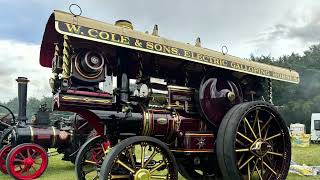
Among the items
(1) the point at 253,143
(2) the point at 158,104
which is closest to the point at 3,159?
(2) the point at 158,104

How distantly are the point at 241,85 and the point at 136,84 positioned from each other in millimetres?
2075

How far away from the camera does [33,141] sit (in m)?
10.3

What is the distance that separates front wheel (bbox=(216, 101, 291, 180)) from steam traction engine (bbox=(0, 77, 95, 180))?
4.39m

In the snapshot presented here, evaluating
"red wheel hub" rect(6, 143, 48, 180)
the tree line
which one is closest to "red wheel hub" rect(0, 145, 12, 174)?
"red wheel hub" rect(6, 143, 48, 180)

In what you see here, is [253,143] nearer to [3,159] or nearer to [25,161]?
[25,161]

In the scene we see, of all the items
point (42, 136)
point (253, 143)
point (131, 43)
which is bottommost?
point (42, 136)

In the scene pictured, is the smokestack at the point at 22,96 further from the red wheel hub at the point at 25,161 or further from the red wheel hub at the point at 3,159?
the red wheel hub at the point at 3,159

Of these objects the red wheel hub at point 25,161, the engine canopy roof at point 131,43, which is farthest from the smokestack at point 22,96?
the engine canopy roof at point 131,43

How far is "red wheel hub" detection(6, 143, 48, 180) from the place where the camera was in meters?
9.29

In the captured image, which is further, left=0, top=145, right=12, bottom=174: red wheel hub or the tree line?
the tree line

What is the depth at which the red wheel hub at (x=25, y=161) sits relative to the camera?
30.5ft

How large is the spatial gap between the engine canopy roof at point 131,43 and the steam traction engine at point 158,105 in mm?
15

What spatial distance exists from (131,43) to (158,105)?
1.11 m

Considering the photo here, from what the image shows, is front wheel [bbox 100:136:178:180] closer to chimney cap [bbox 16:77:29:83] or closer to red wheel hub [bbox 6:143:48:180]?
red wheel hub [bbox 6:143:48:180]
